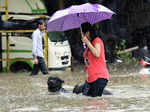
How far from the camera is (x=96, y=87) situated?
9398mm

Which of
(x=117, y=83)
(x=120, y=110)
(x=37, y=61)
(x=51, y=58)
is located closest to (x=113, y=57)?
(x=51, y=58)

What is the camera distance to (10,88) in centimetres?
1270

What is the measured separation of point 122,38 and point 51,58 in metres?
7.31

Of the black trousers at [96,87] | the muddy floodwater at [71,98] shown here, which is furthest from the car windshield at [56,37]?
the black trousers at [96,87]

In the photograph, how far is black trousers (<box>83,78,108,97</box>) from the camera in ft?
30.6

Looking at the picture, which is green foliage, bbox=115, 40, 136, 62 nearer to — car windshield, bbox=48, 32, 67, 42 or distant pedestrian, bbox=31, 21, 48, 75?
car windshield, bbox=48, 32, 67, 42

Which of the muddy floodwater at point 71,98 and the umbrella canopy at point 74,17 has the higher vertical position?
the umbrella canopy at point 74,17

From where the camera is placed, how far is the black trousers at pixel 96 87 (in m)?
9.31

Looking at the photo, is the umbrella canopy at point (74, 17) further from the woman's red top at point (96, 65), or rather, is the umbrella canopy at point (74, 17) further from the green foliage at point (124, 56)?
the green foliage at point (124, 56)

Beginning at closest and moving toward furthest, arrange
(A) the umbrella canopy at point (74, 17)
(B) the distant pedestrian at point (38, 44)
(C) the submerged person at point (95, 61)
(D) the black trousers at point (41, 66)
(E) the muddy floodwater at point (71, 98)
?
(E) the muddy floodwater at point (71, 98) < (C) the submerged person at point (95, 61) < (A) the umbrella canopy at point (74, 17) < (B) the distant pedestrian at point (38, 44) < (D) the black trousers at point (41, 66)

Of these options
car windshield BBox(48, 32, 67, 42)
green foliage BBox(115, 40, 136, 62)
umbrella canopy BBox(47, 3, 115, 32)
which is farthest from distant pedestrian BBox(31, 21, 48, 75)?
green foliage BBox(115, 40, 136, 62)

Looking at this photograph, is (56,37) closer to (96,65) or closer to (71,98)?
(71,98)

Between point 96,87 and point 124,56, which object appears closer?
point 96,87

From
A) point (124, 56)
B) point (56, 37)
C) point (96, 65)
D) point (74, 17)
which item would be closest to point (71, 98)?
point (96, 65)
